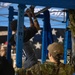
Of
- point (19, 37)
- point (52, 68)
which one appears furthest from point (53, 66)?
point (19, 37)

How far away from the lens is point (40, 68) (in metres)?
2.56

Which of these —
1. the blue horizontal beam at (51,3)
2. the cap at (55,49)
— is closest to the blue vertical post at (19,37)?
the blue horizontal beam at (51,3)

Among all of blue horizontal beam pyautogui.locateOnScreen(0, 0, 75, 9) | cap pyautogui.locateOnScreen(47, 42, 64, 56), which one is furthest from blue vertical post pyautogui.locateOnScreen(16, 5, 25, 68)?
cap pyautogui.locateOnScreen(47, 42, 64, 56)

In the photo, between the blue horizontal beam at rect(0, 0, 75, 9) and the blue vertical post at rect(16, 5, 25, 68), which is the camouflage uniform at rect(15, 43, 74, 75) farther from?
the blue horizontal beam at rect(0, 0, 75, 9)

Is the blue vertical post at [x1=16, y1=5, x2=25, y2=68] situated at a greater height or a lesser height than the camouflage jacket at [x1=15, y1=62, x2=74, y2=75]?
greater

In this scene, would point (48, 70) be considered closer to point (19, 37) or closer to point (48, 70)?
point (48, 70)

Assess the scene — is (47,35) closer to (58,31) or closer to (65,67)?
(65,67)

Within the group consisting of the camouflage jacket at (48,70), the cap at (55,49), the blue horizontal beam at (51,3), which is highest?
the blue horizontal beam at (51,3)

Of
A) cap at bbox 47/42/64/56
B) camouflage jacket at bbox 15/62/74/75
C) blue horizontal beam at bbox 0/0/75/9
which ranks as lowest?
camouflage jacket at bbox 15/62/74/75

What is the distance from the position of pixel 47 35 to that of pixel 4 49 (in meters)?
0.70

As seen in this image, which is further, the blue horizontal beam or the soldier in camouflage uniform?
the soldier in camouflage uniform

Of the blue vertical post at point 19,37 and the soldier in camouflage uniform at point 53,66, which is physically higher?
the blue vertical post at point 19,37

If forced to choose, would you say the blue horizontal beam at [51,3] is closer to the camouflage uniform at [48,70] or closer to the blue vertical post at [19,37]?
the blue vertical post at [19,37]

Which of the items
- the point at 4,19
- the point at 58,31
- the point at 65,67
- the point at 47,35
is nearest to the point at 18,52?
the point at 65,67
